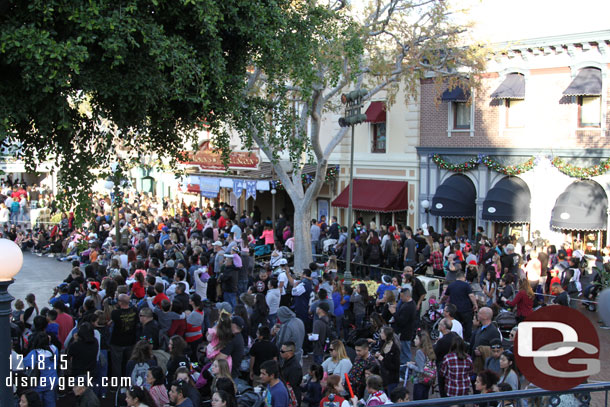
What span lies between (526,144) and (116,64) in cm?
1783

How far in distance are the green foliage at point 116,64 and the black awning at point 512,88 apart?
1405 centimetres

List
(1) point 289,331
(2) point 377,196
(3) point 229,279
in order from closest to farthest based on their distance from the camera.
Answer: (1) point 289,331, (3) point 229,279, (2) point 377,196

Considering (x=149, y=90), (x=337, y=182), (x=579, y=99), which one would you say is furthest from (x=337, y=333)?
(x=337, y=182)

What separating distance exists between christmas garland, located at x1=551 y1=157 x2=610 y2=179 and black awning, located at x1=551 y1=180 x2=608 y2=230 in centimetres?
32

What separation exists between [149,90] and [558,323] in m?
6.46

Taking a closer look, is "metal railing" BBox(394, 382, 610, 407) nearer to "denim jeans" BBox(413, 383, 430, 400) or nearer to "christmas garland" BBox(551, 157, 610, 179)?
"denim jeans" BBox(413, 383, 430, 400)

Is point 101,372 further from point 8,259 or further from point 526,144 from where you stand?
point 526,144

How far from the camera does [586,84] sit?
21219 millimetres

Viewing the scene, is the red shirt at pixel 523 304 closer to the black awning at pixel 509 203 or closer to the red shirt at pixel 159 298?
the red shirt at pixel 159 298

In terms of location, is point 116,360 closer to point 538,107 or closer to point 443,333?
point 443,333

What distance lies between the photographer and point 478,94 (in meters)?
24.2

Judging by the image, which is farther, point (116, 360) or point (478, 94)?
point (478, 94)

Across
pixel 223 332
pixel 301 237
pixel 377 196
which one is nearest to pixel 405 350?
pixel 223 332

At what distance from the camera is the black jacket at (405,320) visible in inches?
435
